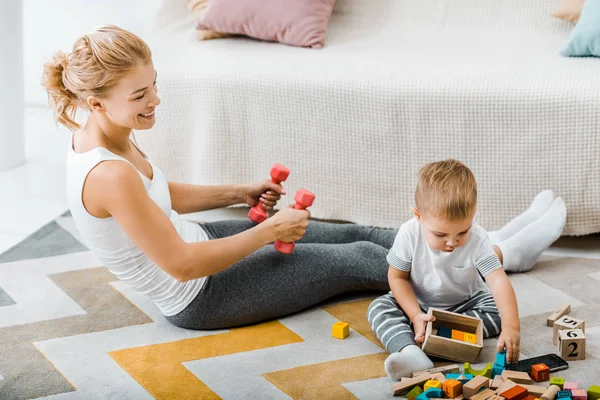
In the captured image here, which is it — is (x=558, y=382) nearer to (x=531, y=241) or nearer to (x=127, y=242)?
(x=531, y=241)

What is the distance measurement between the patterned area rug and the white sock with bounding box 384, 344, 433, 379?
0.03m

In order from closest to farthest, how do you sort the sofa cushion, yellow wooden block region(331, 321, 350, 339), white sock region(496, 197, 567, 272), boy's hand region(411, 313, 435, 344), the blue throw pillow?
1. boy's hand region(411, 313, 435, 344)
2. yellow wooden block region(331, 321, 350, 339)
3. white sock region(496, 197, 567, 272)
4. the blue throw pillow
5. the sofa cushion

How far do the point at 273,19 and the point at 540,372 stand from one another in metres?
1.46

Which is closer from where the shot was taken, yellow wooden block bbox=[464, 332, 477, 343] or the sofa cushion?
yellow wooden block bbox=[464, 332, 477, 343]

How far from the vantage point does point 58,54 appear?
159 centimetres

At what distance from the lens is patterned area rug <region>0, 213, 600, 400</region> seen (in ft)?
5.20

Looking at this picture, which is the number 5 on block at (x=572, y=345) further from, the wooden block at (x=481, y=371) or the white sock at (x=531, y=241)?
the white sock at (x=531, y=241)

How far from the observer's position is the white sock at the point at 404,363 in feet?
5.14

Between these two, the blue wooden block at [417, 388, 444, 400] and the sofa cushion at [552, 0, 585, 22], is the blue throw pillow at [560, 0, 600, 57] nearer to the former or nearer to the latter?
the sofa cushion at [552, 0, 585, 22]

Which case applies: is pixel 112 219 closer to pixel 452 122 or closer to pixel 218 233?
pixel 218 233

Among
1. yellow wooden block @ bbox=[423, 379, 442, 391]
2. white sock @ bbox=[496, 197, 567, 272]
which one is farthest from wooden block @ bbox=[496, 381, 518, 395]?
white sock @ bbox=[496, 197, 567, 272]

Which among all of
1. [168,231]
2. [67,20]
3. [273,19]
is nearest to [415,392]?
[168,231]

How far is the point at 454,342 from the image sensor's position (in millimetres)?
1620

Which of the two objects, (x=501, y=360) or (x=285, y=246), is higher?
(x=285, y=246)
